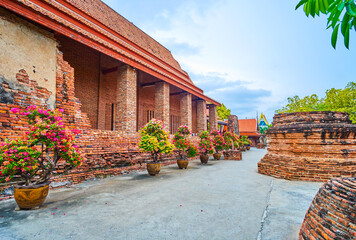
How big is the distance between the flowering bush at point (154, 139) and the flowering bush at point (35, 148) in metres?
2.81

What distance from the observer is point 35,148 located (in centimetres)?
382

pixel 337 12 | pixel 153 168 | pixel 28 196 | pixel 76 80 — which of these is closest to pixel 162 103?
pixel 76 80

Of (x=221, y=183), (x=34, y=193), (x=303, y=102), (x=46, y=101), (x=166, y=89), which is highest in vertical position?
(x=303, y=102)

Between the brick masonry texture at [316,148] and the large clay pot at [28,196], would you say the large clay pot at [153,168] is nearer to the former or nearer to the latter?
the large clay pot at [28,196]

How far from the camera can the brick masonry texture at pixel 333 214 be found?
1.76 metres

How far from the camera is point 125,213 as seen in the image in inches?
131

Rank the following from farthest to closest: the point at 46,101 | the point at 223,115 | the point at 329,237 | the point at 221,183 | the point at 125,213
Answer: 1. the point at 223,115
2. the point at 221,183
3. the point at 46,101
4. the point at 125,213
5. the point at 329,237

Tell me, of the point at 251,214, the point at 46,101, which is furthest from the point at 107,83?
the point at 251,214

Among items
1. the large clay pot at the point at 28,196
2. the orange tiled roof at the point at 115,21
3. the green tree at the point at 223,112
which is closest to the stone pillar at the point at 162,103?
the orange tiled roof at the point at 115,21

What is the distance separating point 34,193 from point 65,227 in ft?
4.17

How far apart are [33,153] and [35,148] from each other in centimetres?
18

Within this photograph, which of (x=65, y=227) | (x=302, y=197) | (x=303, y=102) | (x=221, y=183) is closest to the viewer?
(x=65, y=227)

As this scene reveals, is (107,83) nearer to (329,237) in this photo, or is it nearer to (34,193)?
(34,193)

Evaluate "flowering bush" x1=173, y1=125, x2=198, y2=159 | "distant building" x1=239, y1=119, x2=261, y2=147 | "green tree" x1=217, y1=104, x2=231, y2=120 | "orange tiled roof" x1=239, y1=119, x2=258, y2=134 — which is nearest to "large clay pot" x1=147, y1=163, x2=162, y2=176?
"flowering bush" x1=173, y1=125, x2=198, y2=159
